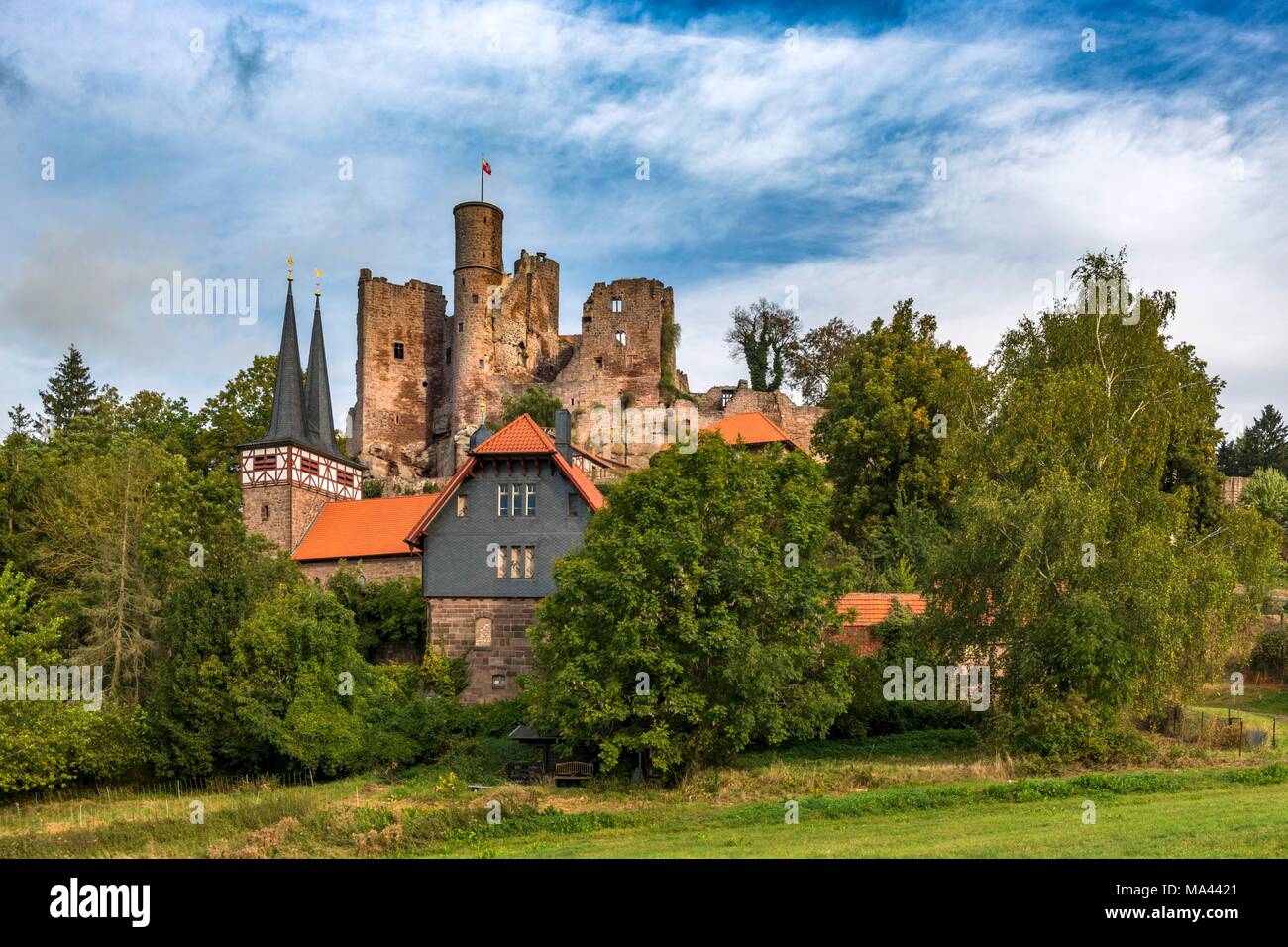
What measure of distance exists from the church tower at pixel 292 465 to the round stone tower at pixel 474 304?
16.2 m

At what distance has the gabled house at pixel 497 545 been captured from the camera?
35969 mm

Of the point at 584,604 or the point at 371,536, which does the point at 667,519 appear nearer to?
the point at 584,604

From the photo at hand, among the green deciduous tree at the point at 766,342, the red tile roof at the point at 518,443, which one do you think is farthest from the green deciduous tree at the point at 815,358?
the red tile roof at the point at 518,443

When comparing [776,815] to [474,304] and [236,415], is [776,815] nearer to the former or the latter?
[236,415]

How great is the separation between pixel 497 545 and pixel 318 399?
65.7 ft

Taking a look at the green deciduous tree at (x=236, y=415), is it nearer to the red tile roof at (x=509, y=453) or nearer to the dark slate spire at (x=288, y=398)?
the dark slate spire at (x=288, y=398)

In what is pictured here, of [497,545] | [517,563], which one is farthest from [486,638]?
[497,545]

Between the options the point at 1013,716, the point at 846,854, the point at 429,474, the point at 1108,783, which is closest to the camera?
the point at 846,854

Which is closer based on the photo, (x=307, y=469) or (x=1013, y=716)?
(x=1013, y=716)

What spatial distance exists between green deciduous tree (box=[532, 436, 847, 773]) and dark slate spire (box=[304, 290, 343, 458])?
1040 inches

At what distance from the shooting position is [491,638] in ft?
118

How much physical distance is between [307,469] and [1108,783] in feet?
115

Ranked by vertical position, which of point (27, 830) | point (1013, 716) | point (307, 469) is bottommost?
point (27, 830)
